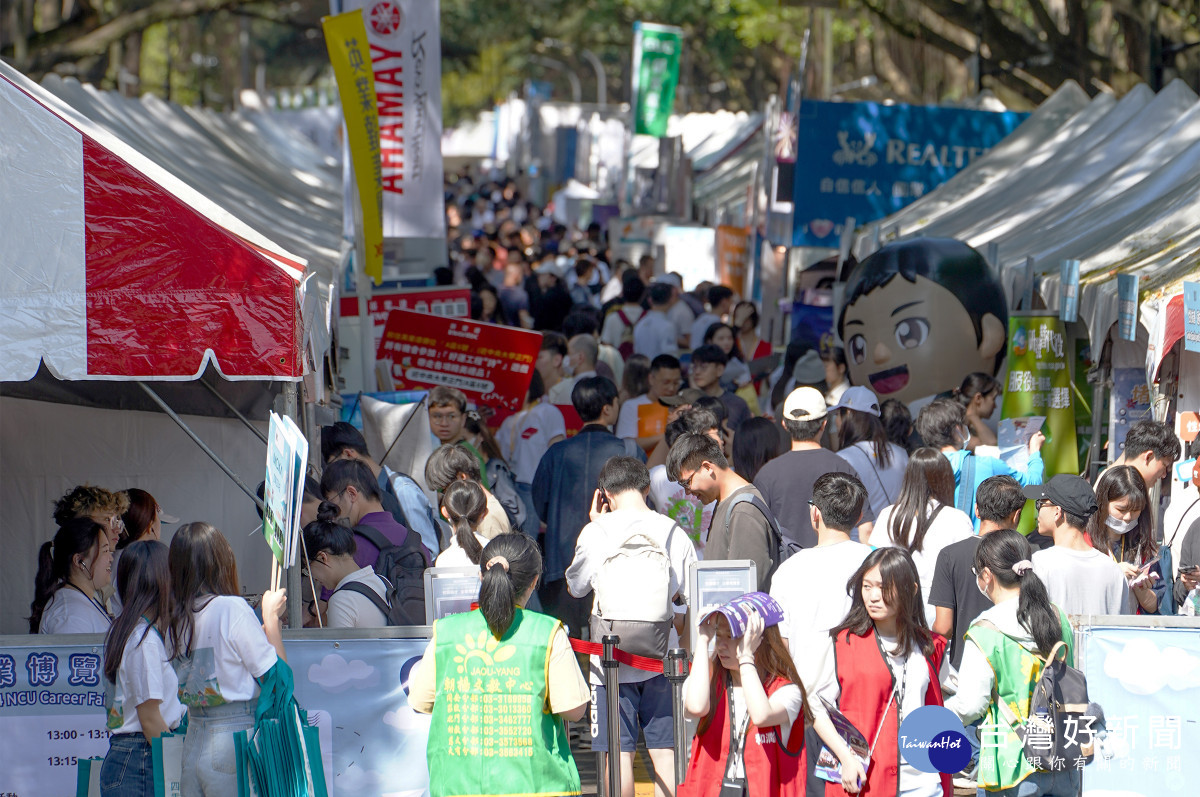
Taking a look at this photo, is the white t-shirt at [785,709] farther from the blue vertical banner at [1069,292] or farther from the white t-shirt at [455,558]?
the blue vertical banner at [1069,292]

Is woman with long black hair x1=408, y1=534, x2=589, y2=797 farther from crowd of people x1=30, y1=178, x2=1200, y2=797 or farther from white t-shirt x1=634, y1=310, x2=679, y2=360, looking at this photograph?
white t-shirt x1=634, y1=310, x2=679, y2=360

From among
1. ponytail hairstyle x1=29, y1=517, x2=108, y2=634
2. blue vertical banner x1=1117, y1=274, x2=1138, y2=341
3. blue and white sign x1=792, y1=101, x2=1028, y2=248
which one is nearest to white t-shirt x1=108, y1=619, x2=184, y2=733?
ponytail hairstyle x1=29, y1=517, x2=108, y2=634

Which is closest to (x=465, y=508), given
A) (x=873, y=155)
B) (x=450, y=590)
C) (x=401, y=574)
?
(x=401, y=574)

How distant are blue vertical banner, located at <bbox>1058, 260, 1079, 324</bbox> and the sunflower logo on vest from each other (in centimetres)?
571

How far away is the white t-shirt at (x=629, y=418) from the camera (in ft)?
30.9

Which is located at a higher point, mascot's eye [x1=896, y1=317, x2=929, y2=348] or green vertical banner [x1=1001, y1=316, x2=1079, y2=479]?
mascot's eye [x1=896, y1=317, x2=929, y2=348]

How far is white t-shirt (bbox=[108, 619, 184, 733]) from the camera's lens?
4453mm

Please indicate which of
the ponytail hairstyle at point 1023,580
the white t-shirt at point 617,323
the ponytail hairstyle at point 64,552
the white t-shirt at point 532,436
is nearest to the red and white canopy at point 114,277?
the ponytail hairstyle at point 64,552

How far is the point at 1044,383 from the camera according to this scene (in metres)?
9.35

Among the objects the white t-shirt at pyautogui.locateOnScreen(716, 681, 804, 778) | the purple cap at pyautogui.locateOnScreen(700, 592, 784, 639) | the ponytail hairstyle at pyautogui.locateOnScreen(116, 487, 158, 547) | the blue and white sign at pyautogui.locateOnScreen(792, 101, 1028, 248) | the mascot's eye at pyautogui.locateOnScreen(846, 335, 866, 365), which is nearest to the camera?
the purple cap at pyautogui.locateOnScreen(700, 592, 784, 639)

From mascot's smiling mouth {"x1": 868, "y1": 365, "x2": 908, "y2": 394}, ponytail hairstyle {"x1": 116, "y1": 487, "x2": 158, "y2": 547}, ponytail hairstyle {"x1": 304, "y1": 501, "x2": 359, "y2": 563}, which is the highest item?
mascot's smiling mouth {"x1": 868, "y1": 365, "x2": 908, "y2": 394}

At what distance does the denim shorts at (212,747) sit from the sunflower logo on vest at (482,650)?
0.72 metres

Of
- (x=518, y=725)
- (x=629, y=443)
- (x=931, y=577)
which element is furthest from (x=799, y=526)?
(x=518, y=725)

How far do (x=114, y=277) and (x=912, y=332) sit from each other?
21.6ft
